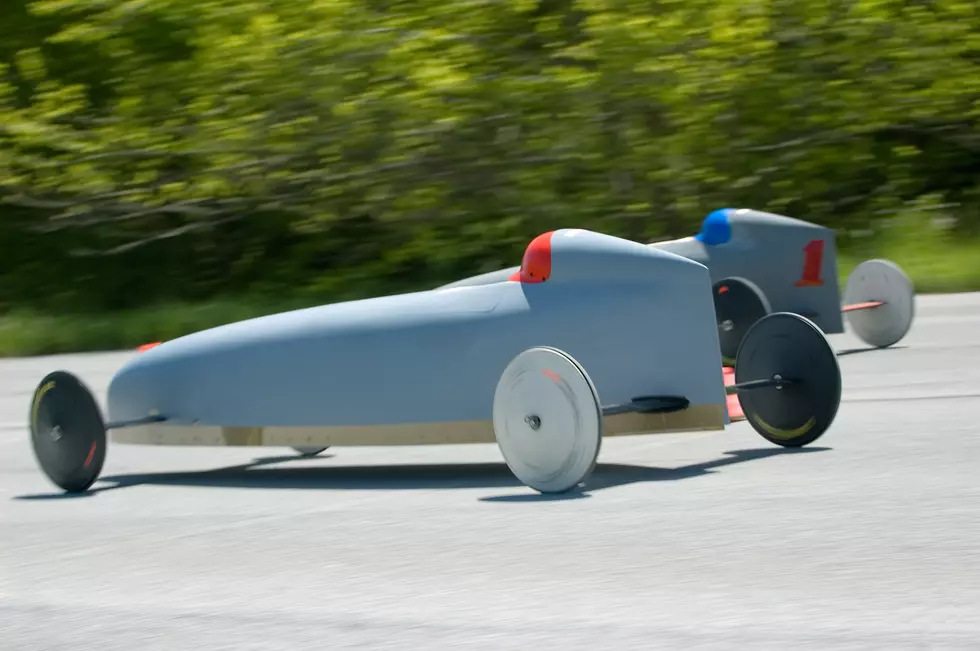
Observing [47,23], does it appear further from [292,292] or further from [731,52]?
[731,52]

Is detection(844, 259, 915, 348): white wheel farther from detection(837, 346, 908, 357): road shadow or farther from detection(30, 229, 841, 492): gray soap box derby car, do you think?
detection(30, 229, 841, 492): gray soap box derby car

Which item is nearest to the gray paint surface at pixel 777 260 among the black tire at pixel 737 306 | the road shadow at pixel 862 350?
the black tire at pixel 737 306

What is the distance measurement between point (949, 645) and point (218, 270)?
746 inches

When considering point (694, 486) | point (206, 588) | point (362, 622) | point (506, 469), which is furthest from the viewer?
point (506, 469)

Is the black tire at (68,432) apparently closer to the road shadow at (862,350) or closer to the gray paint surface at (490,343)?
the gray paint surface at (490,343)

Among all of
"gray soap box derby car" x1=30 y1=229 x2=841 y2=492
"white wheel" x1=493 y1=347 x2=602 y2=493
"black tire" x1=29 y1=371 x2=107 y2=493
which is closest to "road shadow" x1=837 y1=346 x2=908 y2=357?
"gray soap box derby car" x1=30 y1=229 x2=841 y2=492

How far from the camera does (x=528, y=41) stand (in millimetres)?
19766

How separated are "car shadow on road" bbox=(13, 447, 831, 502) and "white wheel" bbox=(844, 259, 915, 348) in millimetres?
4847

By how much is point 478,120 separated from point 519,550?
14440mm

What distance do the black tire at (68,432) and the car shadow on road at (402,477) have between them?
0.44 feet

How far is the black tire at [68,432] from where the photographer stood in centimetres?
743

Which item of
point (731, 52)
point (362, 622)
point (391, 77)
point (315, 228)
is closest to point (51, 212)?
point (315, 228)

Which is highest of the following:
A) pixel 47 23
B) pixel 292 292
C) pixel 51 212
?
pixel 47 23

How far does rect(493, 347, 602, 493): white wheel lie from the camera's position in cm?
626
